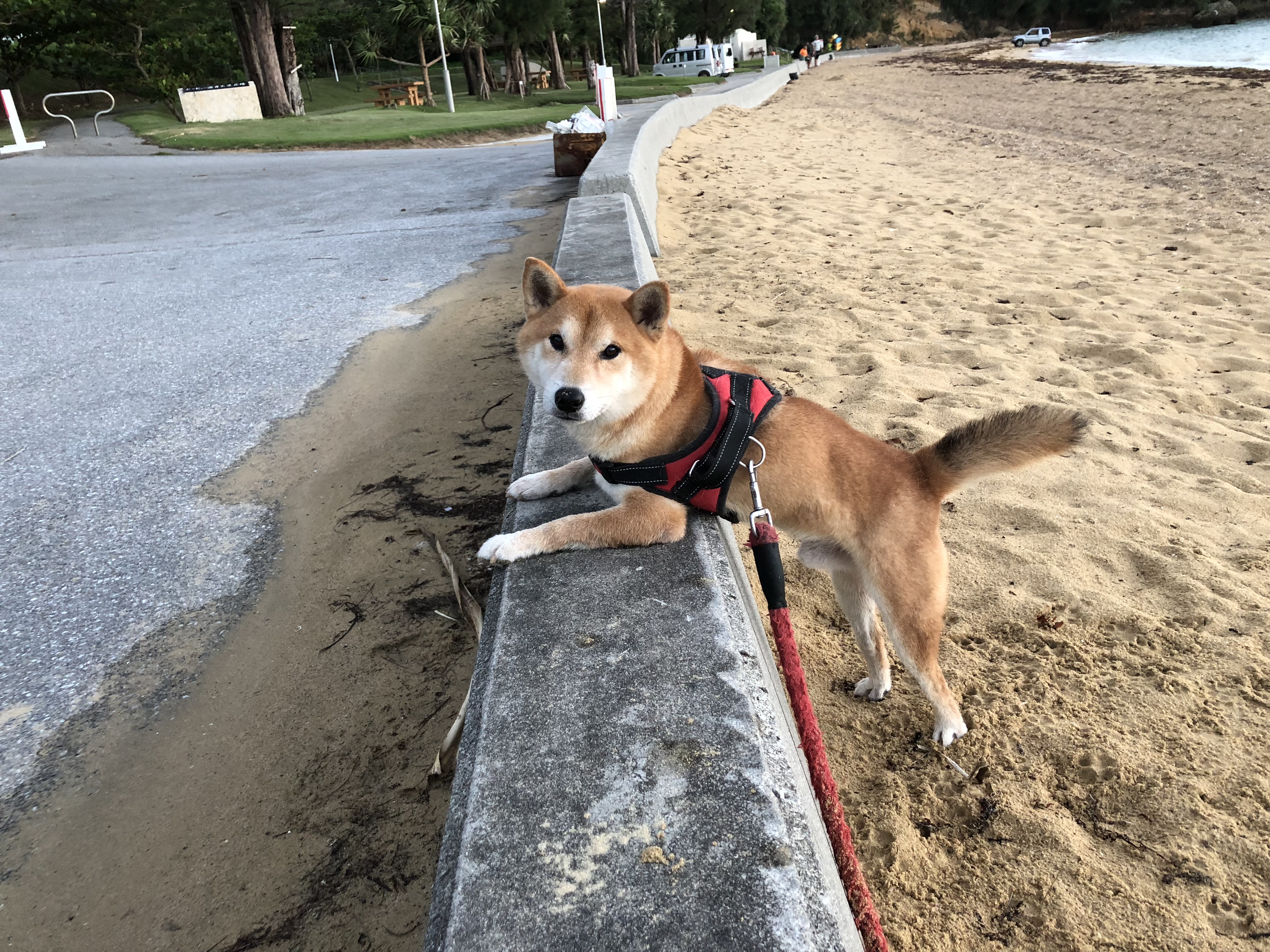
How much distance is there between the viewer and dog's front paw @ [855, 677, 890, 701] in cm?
286

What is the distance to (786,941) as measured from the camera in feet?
4.37

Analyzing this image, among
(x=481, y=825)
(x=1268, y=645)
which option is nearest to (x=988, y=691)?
(x=1268, y=645)

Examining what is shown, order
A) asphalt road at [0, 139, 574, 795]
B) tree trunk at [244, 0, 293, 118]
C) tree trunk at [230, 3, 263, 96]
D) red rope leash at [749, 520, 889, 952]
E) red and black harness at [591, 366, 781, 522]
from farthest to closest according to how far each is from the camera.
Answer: tree trunk at [230, 3, 263, 96]
tree trunk at [244, 0, 293, 118]
asphalt road at [0, 139, 574, 795]
red and black harness at [591, 366, 781, 522]
red rope leash at [749, 520, 889, 952]

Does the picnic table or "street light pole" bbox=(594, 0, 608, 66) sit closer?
the picnic table

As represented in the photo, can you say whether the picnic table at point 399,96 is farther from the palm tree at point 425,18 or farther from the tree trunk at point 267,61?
the tree trunk at point 267,61

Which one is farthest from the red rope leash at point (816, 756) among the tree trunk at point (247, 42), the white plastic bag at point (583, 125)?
the tree trunk at point (247, 42)

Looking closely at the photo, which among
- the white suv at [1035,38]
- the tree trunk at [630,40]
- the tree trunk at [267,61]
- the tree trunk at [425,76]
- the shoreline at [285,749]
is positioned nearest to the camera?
the shoreline at [285,749]

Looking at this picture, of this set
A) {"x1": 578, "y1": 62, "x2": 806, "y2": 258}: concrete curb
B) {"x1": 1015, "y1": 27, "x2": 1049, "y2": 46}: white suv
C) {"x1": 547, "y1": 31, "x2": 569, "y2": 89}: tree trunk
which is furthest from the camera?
{"x1": 1015, "y1": 27, "x2": 1049, "y2": 46}: white suv

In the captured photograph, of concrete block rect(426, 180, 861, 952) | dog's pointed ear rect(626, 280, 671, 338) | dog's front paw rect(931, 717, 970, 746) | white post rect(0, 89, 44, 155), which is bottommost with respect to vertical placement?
dog's front paw rect(931, 717, 970, 746)

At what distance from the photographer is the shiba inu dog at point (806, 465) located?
8.36 ft

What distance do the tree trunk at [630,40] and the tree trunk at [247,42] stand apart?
1056 inches

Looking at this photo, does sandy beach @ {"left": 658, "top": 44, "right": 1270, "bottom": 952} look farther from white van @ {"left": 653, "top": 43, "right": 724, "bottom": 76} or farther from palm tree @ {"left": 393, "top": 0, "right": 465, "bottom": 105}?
white van @ {"left": 653, "top": 43, "right": 724, "bottom": 76}

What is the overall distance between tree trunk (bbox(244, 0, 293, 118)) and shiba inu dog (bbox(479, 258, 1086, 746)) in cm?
3084

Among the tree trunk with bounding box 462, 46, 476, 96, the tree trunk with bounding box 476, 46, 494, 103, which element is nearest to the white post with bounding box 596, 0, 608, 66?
the tree trunk with bounding box 476, 46, 494, 103
